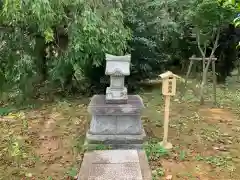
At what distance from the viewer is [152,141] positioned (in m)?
4.88

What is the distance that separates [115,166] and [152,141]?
105cm

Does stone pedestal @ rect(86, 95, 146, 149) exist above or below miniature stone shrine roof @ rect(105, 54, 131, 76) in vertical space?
below

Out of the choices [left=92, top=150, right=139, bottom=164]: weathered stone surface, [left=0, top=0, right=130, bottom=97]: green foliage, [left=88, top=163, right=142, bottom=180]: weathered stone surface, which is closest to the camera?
[left=88, top=163, right=142, bottom=180]: weathered stone surface

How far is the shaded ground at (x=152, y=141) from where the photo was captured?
3.99 metres

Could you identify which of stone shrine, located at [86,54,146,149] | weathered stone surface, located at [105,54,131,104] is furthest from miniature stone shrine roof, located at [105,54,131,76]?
stone shrine, located at [86,54,146,149]

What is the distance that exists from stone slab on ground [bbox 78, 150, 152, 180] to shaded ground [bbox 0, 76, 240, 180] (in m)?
0.13

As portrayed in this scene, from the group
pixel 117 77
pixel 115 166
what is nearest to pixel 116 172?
pixel 115 166

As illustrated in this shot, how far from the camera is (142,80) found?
8703 mm

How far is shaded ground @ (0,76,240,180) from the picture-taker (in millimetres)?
3993

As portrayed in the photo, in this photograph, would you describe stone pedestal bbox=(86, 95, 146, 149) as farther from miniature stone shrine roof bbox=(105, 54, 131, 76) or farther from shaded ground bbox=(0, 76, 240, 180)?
miniature stone shrine roof bbox=(105, 54, 131, 76)

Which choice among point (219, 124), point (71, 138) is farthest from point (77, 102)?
point (219, 124)

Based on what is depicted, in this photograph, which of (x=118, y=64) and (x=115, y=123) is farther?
(x=118, y=64)

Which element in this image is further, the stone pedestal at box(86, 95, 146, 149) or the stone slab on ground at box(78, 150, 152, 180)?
the stone pedestal at box(86, 95, 146, 149)

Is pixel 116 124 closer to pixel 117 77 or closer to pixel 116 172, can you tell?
pixel 117 77
